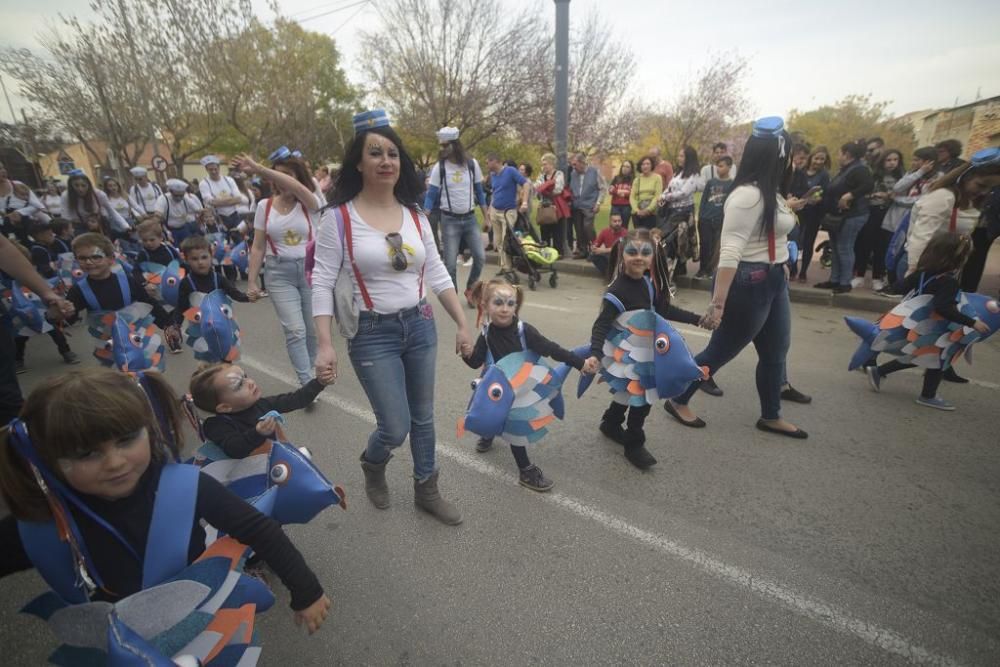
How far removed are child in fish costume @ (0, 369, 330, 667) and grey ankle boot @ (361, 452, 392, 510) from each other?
1.32 meters

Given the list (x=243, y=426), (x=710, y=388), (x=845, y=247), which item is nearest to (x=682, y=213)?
(x=845, y=247)

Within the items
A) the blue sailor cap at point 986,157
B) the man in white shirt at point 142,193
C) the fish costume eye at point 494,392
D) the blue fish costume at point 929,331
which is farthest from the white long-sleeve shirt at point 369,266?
the man in white shirt at point 142,193

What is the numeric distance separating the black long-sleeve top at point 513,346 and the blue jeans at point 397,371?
0.36 meters

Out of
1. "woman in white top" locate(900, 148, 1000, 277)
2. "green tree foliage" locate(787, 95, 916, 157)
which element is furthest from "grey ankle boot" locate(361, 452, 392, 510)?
"green tree foliage" locate(787, 95, 916, 157)

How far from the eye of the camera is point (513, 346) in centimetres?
283

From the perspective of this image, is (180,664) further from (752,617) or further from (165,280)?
(165,280)

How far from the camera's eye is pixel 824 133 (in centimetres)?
3962

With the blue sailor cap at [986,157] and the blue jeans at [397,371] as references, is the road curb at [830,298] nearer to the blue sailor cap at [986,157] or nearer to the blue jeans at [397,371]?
the blue sailor cap at [986,157]

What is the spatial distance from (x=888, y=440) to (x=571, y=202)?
23.7 ft

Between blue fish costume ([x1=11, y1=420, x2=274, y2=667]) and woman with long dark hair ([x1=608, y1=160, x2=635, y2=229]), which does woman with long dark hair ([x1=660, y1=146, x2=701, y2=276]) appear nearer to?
woman with long dark hair ([x1=608, y1=160, x2=635, y2=229])

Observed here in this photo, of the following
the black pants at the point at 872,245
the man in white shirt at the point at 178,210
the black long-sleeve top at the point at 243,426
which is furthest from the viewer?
the man in white shirt at the point at 178,210

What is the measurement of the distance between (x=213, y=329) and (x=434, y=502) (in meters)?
2.41

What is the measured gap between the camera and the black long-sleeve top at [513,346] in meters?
2.78

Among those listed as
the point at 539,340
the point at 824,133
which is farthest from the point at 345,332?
the point at 824,133
